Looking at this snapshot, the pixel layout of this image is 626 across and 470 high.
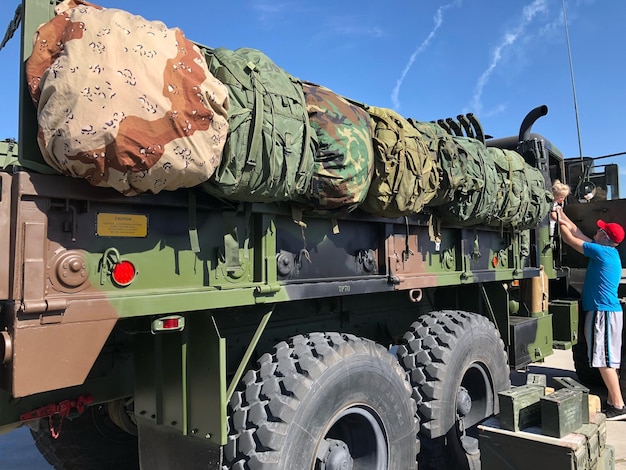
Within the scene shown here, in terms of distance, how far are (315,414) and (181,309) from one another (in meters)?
0.83

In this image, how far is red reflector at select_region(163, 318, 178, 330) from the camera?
81.8 inches

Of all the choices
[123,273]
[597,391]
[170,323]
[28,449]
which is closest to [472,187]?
[170,323]

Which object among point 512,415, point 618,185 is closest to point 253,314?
point 512,415

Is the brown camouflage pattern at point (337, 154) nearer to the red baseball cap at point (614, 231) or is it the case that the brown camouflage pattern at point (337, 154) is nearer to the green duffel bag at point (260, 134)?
the green duffel bag at point (260, 134)

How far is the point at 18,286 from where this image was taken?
171cm

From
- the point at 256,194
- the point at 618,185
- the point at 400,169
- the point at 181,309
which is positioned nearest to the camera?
the point at 181,309

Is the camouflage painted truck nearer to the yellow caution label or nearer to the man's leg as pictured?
the yellow caution label

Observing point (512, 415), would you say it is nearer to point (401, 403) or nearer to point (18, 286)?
point (401, 403)

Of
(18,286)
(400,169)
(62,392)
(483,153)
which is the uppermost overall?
(483,153)

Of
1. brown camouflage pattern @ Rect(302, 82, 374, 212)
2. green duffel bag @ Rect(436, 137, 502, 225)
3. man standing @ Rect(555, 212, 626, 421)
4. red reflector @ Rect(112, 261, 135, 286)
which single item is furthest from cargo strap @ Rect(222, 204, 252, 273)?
man standing @ Rect(555, 212, 626, 421)

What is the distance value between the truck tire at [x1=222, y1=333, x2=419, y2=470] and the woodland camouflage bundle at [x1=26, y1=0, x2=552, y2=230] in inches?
29.2

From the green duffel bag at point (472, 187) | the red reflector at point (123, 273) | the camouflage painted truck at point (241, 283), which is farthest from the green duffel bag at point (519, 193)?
the red reflector at point (123, 273)

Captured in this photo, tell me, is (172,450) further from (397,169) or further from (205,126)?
(397,169)

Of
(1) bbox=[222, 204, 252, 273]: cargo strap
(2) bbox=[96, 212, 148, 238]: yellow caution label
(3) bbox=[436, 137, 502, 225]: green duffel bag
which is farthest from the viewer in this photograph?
(3) bbox=[436, 137, 502, 225]: green duffel bag
